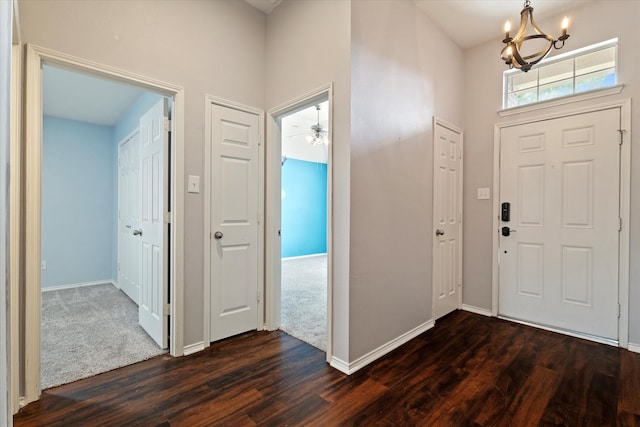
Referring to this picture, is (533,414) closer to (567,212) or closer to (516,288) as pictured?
(516,288)

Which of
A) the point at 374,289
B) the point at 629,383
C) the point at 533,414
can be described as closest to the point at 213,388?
the point at 374,289

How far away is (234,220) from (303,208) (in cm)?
477

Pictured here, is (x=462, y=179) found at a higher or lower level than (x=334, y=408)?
higher

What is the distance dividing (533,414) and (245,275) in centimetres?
227

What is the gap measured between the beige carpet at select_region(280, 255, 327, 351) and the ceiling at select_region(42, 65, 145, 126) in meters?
2.94

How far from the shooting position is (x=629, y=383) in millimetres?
2039

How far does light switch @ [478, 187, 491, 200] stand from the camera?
3.35 meters

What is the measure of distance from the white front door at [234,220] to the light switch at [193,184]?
0.42 ft

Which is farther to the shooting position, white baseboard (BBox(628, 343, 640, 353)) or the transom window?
the transom window

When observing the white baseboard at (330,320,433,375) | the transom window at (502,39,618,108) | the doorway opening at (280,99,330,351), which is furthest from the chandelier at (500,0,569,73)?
the doorway opening at (280,99,330,351)

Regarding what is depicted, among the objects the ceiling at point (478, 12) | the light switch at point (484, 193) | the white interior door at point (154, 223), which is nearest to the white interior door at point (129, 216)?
the white interior door at point (154, 223)

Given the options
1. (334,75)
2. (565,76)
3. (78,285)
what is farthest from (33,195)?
(565,76)

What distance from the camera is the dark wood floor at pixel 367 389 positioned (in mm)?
1700

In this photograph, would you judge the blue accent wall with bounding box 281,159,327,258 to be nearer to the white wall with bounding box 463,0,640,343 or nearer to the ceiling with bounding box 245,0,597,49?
the white wall with bounding box 463,0,640,343
